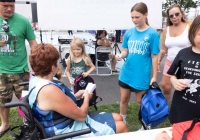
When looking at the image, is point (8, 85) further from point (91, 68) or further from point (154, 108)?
point (154, 108)

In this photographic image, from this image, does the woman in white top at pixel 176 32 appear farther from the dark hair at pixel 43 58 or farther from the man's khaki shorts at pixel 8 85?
the man's khaki shorts at pixel 8 85

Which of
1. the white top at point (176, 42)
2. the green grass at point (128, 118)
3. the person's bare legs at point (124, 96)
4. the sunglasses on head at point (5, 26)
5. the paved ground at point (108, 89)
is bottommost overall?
the green grass at point (128, 118)

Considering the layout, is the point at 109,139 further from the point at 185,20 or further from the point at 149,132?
the point at 185,20

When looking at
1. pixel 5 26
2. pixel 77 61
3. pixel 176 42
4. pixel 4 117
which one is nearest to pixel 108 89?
pixel 77 61

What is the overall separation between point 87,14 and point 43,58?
8.10ft

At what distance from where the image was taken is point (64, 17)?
11.9ft

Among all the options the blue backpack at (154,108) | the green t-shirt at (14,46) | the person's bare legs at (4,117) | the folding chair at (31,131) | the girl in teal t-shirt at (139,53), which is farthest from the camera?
the person's bare legs at (4,117)

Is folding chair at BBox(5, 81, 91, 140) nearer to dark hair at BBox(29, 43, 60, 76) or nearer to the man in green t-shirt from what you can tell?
dark hair at BBox(29, 43, 60, 76)

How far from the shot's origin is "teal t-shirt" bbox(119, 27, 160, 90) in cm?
211

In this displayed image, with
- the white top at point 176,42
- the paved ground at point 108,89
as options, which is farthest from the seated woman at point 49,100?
the paved ground at point 108,89

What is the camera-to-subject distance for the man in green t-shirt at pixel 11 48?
2.16 metres

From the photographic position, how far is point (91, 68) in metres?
2.90

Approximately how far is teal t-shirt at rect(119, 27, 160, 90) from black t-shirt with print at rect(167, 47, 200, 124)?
648 mm

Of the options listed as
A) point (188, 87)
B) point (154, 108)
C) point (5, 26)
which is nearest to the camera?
point (188, 87)
